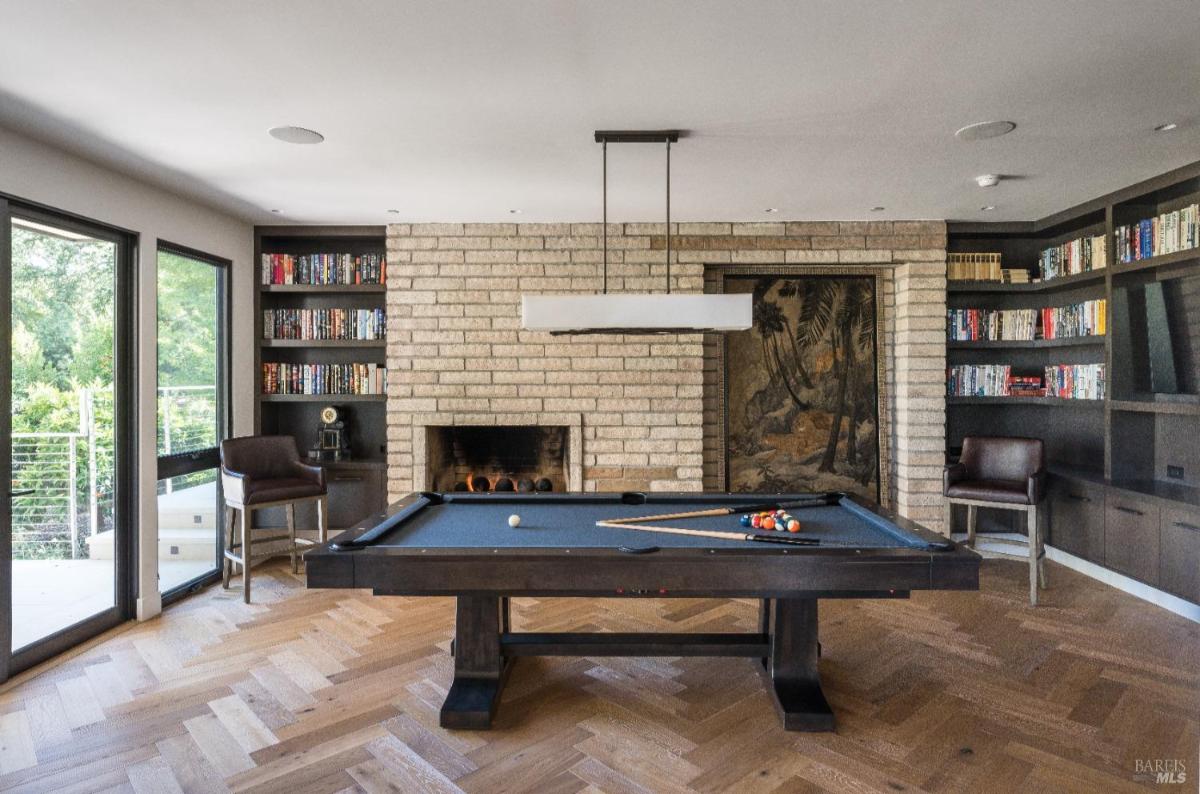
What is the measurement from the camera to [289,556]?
4.88 m

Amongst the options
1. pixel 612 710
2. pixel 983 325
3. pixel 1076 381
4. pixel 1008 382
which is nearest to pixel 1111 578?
pixel 1076 381

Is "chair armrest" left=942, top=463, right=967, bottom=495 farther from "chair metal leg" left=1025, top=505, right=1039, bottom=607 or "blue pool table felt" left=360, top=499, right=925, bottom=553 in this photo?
"blue pool table felt" left=360, top=499, right=925, bottom=553

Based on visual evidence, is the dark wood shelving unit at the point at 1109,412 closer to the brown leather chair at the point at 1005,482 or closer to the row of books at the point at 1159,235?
the row of books at the point at 1159,235

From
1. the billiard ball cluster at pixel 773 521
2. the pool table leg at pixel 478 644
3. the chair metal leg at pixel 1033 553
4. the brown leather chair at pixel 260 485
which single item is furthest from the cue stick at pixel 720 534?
the brown leather chair at pixel 260 485

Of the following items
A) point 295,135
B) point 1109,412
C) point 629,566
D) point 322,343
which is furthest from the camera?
point 322,343

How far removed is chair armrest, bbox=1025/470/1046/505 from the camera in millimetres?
4004

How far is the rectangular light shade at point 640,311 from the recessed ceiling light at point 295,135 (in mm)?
1380

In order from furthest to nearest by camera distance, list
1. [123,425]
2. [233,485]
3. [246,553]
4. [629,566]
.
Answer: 1. [233,485]
2. [246,553]
3. [123,425]
4. [629,566]

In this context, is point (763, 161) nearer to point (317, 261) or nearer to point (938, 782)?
point (938, 782)

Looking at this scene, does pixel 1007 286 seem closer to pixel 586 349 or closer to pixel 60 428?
pixel 586 349

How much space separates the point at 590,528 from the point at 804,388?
3038 millimetres

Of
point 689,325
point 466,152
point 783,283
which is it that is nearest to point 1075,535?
point 783,283

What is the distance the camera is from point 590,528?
2.67 metres

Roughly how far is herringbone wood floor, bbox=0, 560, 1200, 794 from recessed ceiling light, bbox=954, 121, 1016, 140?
2.45 m
